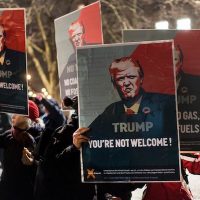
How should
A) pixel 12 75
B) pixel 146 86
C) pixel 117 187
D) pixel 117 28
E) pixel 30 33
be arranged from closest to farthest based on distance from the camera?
pixel 146 86
pixel 117 187
pixel 12 75
pixel 117 28
pixel 30 33

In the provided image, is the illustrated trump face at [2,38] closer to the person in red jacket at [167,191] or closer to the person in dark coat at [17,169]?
the person in dark coat at [17,169]

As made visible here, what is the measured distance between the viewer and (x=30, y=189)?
14.0 ft

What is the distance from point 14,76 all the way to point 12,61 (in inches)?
4.4

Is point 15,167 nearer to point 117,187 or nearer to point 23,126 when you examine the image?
point 23,126

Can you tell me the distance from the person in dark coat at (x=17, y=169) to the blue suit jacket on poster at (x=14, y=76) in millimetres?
195

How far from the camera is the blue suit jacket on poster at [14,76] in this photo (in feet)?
13.5

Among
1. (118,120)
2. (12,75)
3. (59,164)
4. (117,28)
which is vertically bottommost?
(59,164)

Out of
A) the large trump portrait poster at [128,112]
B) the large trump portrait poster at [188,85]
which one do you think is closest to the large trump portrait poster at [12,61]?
the large trump portrait poster at [128,112]

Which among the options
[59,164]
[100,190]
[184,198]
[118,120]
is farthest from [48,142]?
[184,198]

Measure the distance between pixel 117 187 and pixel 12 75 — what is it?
1232 millimetres

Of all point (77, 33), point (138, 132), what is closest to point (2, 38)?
point (77, 33)

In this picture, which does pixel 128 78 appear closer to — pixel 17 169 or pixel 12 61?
pixel 12 61

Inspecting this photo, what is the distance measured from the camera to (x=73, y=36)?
4.93 metres

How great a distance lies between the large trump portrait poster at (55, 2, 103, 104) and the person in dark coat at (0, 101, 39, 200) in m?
0.76
